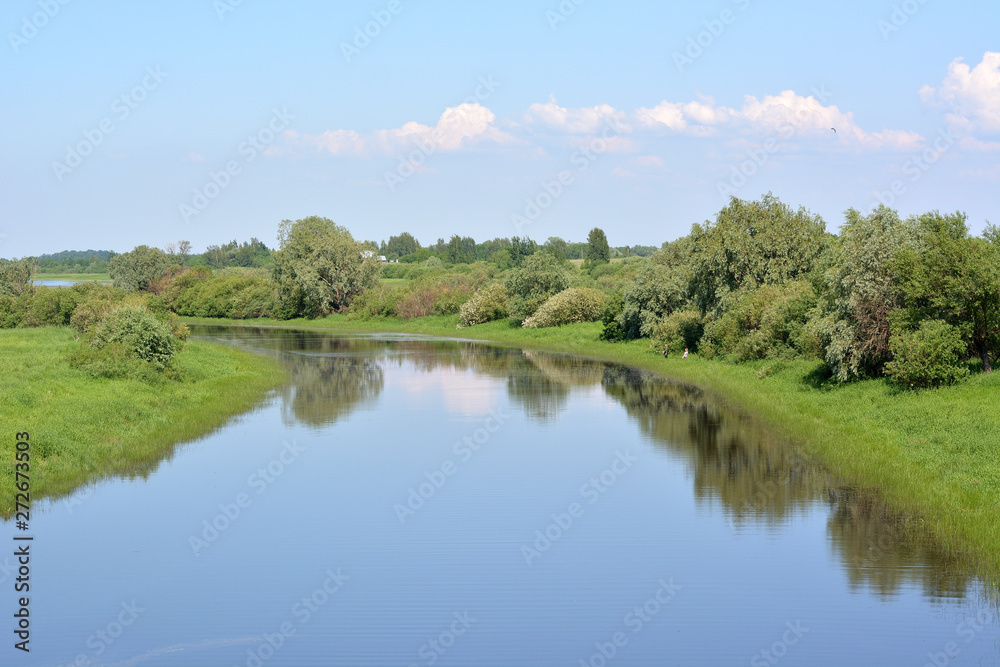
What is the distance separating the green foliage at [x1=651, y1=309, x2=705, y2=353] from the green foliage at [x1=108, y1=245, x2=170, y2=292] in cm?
8919

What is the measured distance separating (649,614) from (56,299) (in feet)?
214

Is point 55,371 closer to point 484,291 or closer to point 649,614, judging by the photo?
point 649,614

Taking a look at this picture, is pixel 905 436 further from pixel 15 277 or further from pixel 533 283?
pixel 15 277

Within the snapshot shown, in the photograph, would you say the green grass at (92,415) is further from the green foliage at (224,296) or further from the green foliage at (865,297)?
the green foliage at (224,296)

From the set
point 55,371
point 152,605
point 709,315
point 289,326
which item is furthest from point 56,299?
point 152,605

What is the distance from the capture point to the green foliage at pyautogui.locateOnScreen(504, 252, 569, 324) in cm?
7194

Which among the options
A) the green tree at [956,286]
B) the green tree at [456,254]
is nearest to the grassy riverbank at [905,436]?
the green tree at [956,286]

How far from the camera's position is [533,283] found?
72.9 m

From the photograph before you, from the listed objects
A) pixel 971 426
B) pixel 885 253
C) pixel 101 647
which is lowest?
pixel 101 647

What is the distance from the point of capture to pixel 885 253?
93.4ft

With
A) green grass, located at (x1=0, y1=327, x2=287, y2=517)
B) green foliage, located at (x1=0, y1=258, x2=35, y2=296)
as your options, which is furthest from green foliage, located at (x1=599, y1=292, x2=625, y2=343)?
green foliage, located at (x1=0, y1=258, x2=35, y2=296)

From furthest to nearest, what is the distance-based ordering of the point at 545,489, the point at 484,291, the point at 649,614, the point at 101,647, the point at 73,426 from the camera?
the point at 484,291 < the point at 73,426 < the point at 545,489 < the point at 649,614 < the point at 101,647

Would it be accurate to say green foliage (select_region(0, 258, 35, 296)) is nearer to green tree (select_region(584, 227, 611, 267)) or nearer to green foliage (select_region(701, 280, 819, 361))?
green foliage (select_region(701, 280, 819, 361))

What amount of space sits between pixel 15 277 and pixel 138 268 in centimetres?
4058
